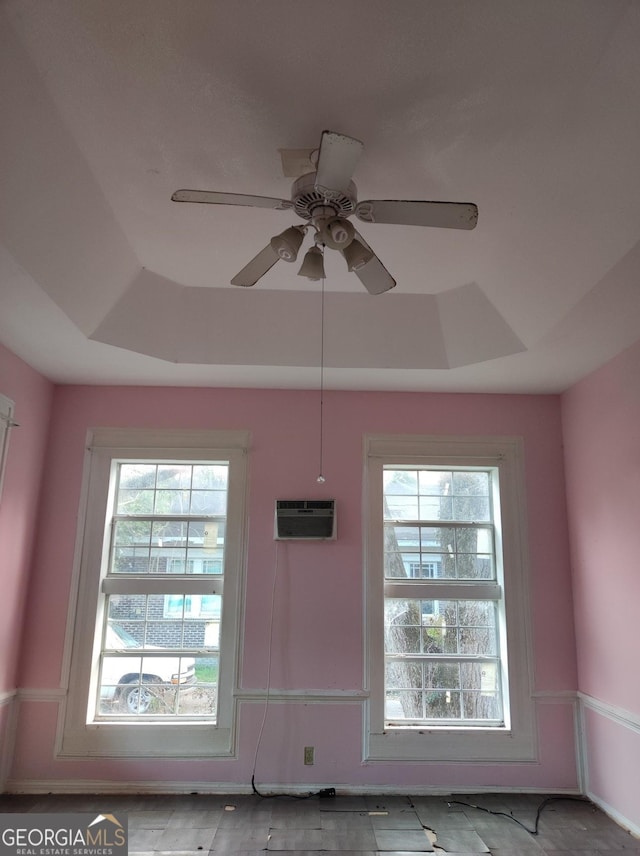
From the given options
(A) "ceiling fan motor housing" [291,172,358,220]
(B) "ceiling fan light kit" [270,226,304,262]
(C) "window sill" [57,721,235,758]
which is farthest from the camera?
(C) "window sill" [57,721,235,758]

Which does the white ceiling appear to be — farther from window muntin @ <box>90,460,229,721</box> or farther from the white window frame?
window muntin @ <box>90,460,229,721</box>

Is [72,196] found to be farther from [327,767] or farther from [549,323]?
[327,767]

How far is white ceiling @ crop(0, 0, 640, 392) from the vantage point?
1.57m

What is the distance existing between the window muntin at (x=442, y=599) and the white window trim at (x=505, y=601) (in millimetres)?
75

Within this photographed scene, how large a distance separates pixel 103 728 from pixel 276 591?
52.5 inches

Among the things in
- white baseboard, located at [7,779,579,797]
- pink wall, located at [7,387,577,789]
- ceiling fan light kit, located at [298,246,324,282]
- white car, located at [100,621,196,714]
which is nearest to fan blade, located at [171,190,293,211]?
ceiling fan light kit, located at [298,246,324,282]

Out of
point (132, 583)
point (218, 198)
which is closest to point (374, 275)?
point (218, 198)

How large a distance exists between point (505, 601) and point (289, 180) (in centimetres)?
290

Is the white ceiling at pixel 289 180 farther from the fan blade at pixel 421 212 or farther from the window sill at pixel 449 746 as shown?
the window sill at pixel 449 746

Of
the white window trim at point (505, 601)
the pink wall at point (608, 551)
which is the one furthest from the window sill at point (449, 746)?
the pink wall at point (608, 551)

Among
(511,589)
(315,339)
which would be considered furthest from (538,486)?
(315,339)

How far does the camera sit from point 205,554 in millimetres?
3672

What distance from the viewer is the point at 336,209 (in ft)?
6.09

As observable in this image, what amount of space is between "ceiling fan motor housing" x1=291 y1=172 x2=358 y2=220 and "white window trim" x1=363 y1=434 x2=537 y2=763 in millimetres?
2113
